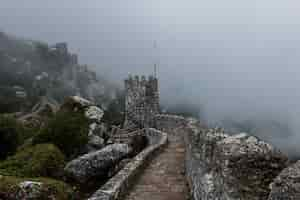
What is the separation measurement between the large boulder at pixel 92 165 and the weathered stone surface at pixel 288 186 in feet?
41.6

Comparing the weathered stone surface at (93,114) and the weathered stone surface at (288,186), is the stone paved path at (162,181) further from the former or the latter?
the weathered stone surface at (93,114)

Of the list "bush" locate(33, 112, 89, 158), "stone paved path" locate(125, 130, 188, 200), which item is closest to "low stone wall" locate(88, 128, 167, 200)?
"stone paved path" locate(125, 130, 188, 200)

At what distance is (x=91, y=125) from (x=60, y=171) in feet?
46.0

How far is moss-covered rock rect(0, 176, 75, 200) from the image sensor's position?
34.0ft

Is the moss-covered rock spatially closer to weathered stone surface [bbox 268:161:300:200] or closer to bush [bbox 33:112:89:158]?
weathered stone surface [bbox 268:161:300:200]

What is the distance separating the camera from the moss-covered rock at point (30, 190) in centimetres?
1036

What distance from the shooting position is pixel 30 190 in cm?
1049

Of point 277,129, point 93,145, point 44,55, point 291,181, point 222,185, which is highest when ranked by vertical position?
point 44,55

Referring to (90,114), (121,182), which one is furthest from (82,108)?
(121,182)

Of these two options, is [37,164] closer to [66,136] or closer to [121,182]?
[121,182]

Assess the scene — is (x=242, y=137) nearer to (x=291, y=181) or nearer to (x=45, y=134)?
(x=291, y=181)

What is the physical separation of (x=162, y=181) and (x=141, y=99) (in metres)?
25.8

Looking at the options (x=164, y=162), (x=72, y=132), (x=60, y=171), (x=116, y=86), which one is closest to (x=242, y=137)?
(x=164, y=162)

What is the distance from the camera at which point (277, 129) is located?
123 meters
